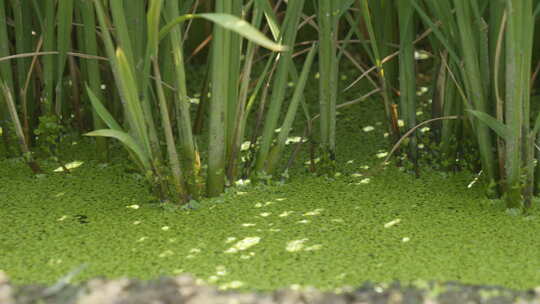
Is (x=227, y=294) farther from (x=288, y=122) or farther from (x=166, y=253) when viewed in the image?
(x=288, y=122)

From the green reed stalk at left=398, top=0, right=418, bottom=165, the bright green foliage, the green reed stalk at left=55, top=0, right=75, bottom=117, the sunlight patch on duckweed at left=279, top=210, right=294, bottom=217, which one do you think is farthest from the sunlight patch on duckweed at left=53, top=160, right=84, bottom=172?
the green reed stalk at left=398, top=0, right=418, bottom=165

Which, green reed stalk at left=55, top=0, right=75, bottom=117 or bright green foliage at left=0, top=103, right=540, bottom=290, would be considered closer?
bright green foliage at left=0, top=103, right=540, bottom=290

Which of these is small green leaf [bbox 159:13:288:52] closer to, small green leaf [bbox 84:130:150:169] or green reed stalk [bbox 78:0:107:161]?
small green leaf [bbox 84:130:150:169]

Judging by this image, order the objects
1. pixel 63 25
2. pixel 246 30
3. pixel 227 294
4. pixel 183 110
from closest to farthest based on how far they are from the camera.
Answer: pixel 246 30, pixel 227 294, pixel 183 110, pixel 63 25

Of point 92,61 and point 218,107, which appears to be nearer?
point 218,107

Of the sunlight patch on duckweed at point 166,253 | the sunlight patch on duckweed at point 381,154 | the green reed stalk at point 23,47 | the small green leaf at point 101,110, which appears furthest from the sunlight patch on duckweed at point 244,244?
the green reed stalk at point 23,47

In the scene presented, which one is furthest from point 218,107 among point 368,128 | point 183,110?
point 368,128

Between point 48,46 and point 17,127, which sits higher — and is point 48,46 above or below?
above

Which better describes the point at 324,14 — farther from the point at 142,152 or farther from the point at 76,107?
the point at 76,107
